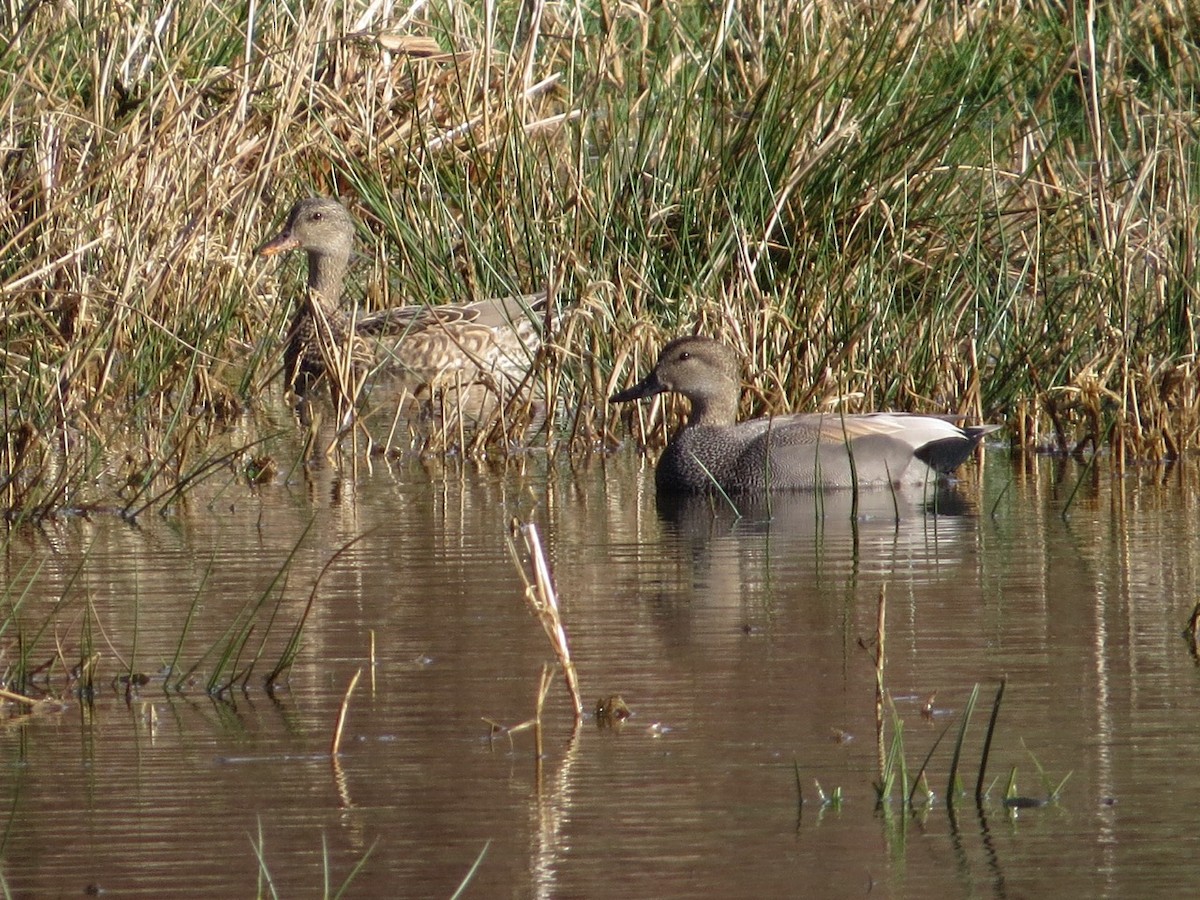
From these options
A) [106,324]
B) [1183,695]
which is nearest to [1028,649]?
[1183,695]

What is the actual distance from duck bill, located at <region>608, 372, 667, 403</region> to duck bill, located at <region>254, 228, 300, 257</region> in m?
3.22

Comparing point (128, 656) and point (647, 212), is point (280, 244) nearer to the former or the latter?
point (647, 212)

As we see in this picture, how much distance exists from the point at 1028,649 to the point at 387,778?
5.40ft

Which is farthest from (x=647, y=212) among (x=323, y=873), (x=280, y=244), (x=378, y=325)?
(x=323, y=873)

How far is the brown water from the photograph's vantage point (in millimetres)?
3393

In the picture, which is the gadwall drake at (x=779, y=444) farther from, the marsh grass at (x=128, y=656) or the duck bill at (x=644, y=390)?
the marsh grass at (x=128, y=656)

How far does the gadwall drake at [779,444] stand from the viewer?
322 inches

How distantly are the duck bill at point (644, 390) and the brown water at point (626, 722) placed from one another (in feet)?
5.37

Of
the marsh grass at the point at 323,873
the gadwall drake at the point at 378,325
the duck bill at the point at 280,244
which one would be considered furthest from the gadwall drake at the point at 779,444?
the marsh grass at the point at 323,873

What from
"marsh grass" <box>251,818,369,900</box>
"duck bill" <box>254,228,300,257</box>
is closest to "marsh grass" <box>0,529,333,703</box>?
"marsh grass" <box>251,818,369,900</box>

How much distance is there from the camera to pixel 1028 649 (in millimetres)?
4910

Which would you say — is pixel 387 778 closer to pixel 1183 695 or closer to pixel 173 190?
pixel 1183 695

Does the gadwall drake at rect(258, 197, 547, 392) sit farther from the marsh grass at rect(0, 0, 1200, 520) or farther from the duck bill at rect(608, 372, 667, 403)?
the duck bill at rect(608, 372, 667, 403)

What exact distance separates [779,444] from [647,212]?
1853 mm
